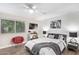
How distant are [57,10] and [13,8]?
87 cm

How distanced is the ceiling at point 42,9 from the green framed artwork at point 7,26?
190mm

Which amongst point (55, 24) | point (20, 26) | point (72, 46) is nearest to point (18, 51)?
point (20, 26)

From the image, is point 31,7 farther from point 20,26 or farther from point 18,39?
point 18,39

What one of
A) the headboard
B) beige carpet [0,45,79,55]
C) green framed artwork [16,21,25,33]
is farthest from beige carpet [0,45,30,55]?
the headboard

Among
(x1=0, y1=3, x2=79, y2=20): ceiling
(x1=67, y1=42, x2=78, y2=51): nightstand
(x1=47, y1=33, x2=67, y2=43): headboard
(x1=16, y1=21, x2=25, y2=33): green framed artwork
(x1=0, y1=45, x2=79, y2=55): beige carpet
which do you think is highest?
(x1=0, y1=3, x2=79, y2=20): ceiling

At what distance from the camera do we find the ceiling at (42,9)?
161cm

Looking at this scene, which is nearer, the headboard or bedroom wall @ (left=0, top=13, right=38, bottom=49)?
bedroom wall @ (left=0, top=13, right=38, bottom=49)

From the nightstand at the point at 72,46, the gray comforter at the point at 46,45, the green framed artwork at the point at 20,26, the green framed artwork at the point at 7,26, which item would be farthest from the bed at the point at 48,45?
the green framed artwork at the point at 7,26

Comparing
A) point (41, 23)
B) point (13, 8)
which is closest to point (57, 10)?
point (41, 23)

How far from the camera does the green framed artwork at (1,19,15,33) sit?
1.59 meters

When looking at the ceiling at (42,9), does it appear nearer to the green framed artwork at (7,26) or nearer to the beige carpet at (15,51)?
the green framed artwork at (7,26)

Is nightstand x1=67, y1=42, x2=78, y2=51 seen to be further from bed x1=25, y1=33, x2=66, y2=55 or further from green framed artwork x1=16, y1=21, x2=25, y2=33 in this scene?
green framed artwork x1=16, y1=21, x2=25, y2=33

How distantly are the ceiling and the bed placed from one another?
0.47 metres
